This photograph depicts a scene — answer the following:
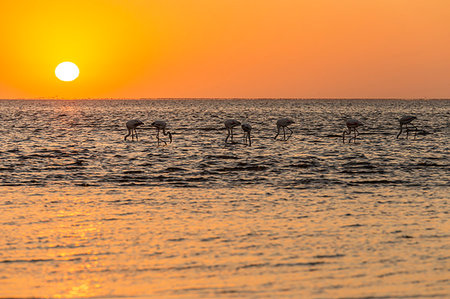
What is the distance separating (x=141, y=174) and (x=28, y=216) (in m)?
8.42

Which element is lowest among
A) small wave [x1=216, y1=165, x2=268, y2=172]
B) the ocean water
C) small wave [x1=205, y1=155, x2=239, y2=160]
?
small wave [x1=205, y1=155, x2=239, y2=160]

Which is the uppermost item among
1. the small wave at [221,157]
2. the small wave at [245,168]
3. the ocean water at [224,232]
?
the ocean water at [224,232]

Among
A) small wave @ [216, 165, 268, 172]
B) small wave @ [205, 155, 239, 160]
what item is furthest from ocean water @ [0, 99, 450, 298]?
small wave @ [205, 155, 239, 160]

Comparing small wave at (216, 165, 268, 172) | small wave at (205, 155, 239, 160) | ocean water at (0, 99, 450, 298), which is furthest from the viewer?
small wave at (205, 155, 239, 160)

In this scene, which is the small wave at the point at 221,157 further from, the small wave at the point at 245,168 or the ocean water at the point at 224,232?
the ocean water at the point at 224,232

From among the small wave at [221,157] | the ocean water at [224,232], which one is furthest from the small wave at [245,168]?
the small wave at [221,157]

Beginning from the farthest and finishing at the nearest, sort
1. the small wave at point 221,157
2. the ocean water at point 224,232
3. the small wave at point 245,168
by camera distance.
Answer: the small wave at point 221,157
the small wave at point 245,168
the ocean water at point 224,232

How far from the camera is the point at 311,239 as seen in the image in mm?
10555

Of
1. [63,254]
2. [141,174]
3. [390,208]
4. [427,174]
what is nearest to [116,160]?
[141,174]

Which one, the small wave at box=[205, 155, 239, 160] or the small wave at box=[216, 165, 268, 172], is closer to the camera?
the small wave at box=[216, 165, 268, 172]

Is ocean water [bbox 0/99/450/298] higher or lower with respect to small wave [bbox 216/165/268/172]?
higher

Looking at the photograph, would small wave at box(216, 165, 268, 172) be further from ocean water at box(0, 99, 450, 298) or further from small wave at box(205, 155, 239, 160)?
small wave at box(205, 155, 239, 160)

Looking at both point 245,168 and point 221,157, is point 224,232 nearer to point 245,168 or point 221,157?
point 245,168

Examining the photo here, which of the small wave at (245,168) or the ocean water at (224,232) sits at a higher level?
the ocean water at (224,232)
